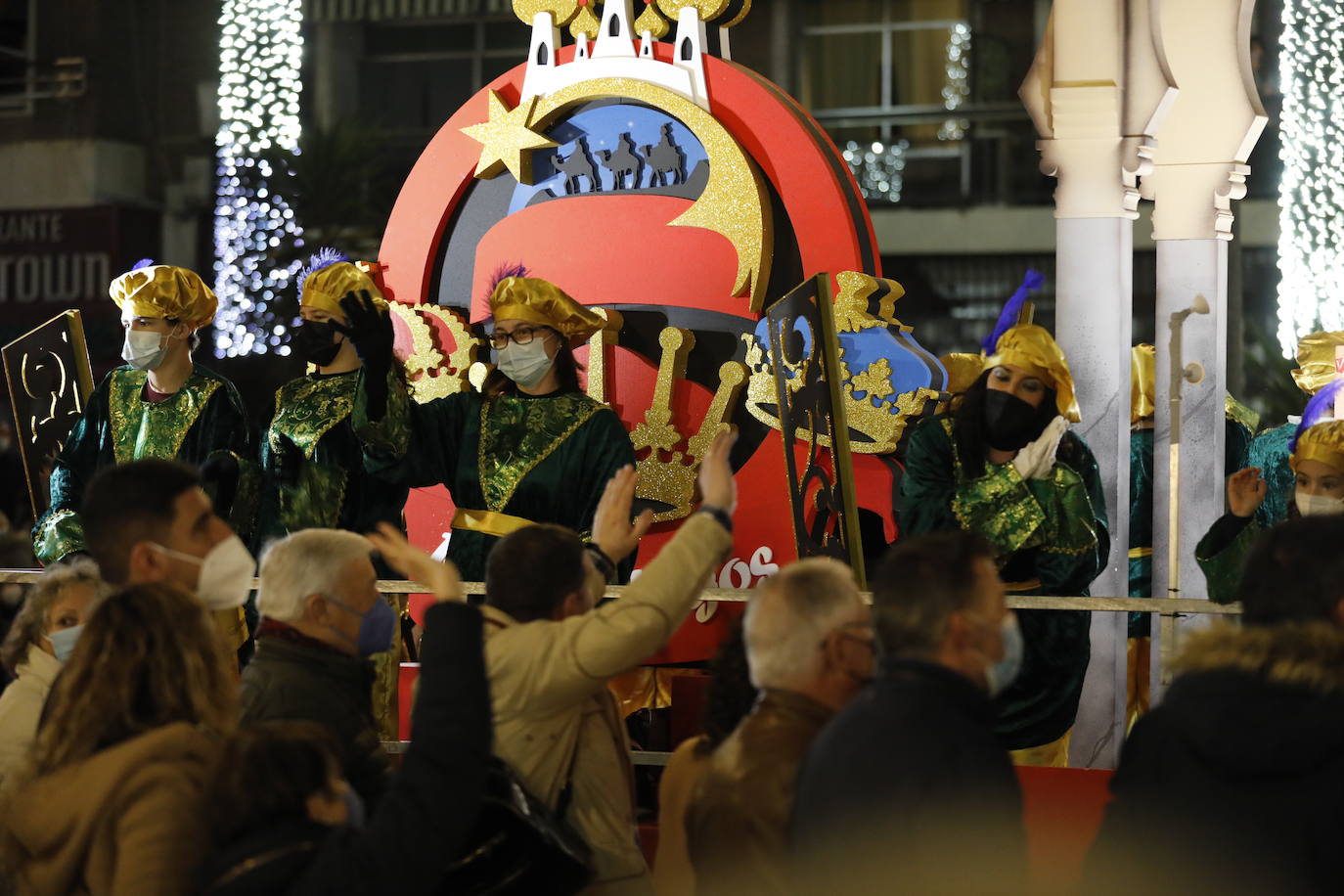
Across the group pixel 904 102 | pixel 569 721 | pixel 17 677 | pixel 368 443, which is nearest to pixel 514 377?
pixel 368 443

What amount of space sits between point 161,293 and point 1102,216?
2841 millimetres

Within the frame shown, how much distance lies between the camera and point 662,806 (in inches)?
119

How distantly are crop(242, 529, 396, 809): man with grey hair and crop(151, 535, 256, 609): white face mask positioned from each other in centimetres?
7

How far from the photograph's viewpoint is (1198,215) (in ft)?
19.5

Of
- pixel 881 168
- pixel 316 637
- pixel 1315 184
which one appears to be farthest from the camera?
pixel 881 168

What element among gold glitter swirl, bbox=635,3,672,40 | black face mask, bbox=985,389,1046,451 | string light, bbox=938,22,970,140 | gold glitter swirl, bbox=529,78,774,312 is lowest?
black face mask, bbox=985,389,1046,451

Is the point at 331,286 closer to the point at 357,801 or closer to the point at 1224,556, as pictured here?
the point at 1224,556

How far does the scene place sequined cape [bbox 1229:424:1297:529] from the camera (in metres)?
5.74

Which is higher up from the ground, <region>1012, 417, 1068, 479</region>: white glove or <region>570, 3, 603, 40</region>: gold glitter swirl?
<region>570, 3, 603, 40</region>: gold glitter swirl

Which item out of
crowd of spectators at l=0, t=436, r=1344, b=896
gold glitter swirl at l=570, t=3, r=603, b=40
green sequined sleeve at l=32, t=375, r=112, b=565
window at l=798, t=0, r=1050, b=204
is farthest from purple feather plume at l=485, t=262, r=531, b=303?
window at l=798, t=0, r=1050, b=204

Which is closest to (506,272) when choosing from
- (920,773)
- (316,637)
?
(316,637)

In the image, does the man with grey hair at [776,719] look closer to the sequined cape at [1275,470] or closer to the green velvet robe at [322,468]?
the green velvet robe at [322,468]

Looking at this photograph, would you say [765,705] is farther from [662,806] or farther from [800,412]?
[800,412]

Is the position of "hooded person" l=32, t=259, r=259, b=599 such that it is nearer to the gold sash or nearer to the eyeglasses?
the gold sash
